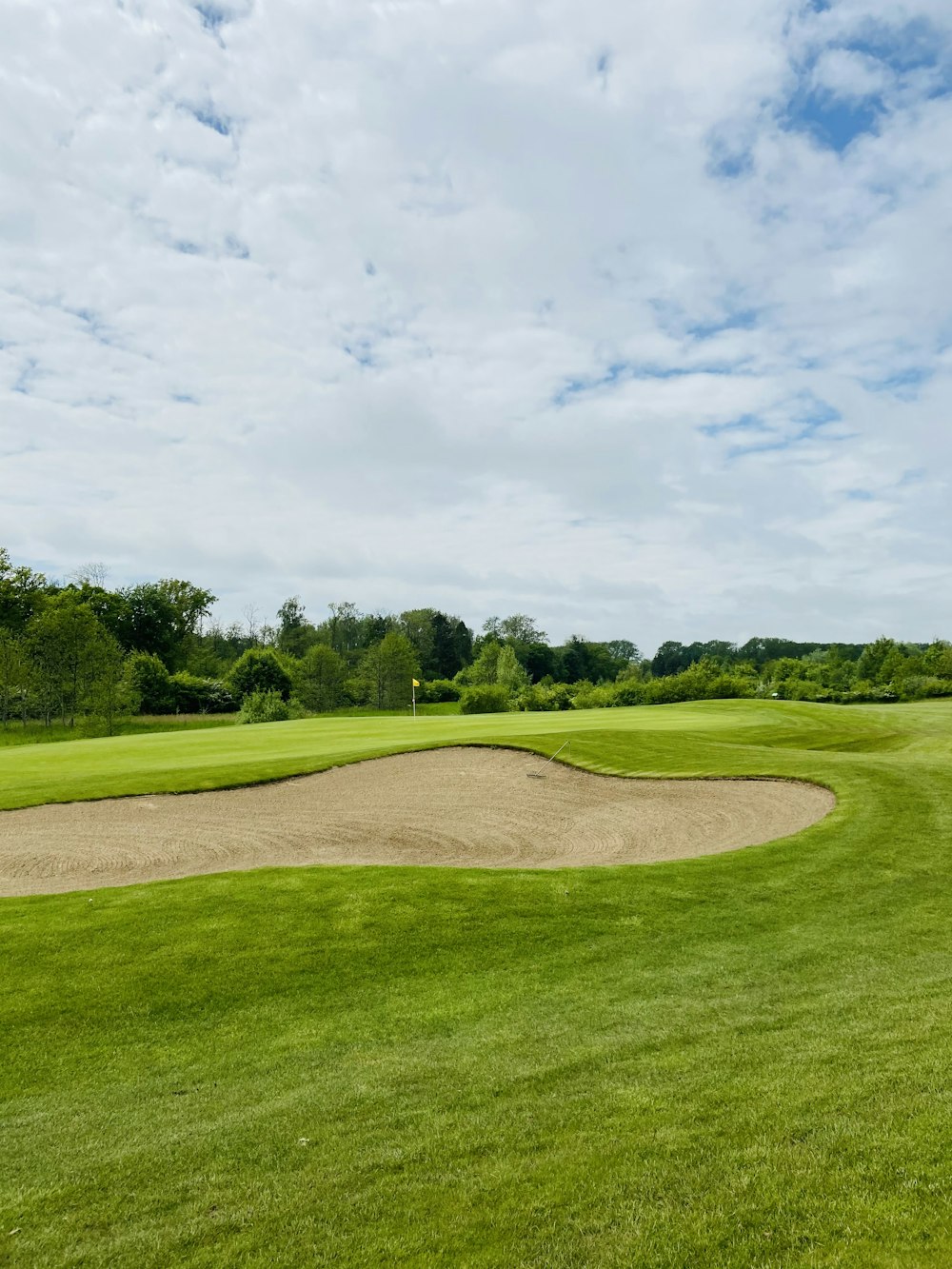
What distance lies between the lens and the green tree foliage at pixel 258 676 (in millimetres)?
84062

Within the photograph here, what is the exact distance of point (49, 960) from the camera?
9.51 m

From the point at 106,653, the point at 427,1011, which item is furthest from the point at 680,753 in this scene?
the point at 106,653

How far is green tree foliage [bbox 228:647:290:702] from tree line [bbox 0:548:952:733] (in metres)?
0.15

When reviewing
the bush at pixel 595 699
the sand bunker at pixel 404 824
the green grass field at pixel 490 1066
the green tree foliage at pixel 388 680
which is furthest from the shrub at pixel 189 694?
the green grass field at pixel 490 1066

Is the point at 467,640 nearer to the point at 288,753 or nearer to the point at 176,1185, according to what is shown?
the point at 288,753

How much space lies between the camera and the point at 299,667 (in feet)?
302

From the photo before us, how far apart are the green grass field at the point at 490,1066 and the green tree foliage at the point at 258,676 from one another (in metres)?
74.3

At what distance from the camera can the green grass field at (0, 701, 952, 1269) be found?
420 centimetres

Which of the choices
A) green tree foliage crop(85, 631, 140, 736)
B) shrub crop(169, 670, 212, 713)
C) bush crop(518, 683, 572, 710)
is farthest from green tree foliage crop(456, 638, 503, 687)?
green tree foliage crop(85, 631, 140, 736)

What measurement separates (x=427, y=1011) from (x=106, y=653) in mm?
68693

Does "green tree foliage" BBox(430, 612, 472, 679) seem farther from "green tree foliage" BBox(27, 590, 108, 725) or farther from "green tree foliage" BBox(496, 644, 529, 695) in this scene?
"green tree foliage" BBox(27, 590, 108, 725)

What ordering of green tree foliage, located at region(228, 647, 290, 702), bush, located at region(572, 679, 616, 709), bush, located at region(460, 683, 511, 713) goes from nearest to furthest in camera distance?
bush, located at region(572, 679, 616, 709) → bush, located at region(460, 683, 511, 713) → green tree foliage, located at region(228, 647, 290, 702)

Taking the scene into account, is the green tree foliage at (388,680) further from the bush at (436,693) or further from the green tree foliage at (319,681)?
the green tree foliage at (319,681)

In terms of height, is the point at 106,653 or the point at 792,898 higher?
the point at 106,653
